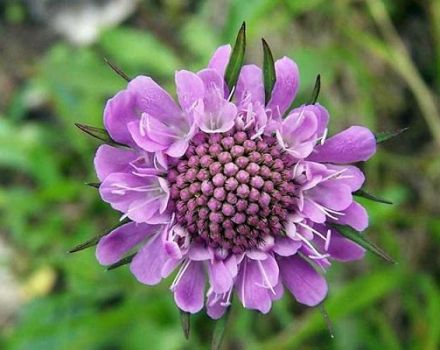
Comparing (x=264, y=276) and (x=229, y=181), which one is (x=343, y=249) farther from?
(x=229, y=181)

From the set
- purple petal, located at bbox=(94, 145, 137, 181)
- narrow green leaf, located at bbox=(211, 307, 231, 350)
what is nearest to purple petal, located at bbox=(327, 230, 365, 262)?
narrow green leaf, located at bbox=(211, 307, 231, 350)

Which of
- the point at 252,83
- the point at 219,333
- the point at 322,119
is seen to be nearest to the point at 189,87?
the point at 252,83

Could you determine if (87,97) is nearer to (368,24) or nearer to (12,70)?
(12,70)

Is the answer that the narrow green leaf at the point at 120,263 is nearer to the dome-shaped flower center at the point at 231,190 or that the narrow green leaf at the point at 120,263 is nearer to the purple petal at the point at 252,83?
the dome-shaped flower center at the point at 231,190

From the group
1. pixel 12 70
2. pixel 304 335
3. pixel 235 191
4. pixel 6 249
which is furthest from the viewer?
pixel 12 70

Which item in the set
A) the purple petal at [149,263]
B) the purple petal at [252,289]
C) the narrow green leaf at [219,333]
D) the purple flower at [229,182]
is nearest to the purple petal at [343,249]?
the purple flower at [229,182]

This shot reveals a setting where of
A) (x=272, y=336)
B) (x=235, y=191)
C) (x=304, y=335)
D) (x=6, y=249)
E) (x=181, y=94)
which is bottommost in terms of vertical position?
(x=6, y=249)

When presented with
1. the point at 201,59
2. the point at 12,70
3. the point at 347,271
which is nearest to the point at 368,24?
the point at 201,59
